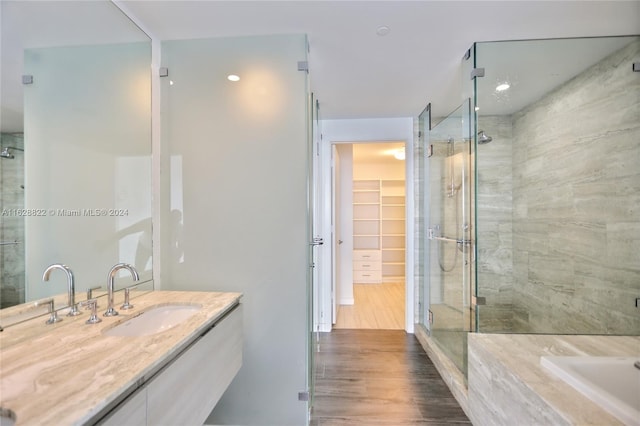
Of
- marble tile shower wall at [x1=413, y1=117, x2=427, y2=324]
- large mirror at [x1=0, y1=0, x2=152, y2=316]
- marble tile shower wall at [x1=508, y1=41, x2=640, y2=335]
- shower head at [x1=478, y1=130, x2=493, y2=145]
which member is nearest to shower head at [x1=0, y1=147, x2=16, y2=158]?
large mirror at [x1=0, y1=0, x2=152, y2=316]

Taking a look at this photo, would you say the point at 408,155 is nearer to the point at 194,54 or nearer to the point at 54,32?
the point at 194,54

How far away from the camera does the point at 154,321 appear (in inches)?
57.2

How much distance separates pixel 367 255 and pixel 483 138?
3.55 meters

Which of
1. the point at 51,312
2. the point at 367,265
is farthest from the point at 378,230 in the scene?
the point at 51,312

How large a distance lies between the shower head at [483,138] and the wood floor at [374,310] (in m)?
2.29

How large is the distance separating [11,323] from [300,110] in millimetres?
1669

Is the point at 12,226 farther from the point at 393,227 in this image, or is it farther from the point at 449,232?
the point at 393,227

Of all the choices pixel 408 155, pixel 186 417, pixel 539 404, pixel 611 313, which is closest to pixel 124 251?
pixel 186 417

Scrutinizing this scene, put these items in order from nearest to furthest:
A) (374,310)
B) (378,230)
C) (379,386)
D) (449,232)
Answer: (379,386) → (449,232) → (374,310) → (378,230)

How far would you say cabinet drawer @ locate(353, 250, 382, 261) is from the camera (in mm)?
5707

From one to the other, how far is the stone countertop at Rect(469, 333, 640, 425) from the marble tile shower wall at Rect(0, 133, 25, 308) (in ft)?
6.60

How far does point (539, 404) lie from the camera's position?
102 cm

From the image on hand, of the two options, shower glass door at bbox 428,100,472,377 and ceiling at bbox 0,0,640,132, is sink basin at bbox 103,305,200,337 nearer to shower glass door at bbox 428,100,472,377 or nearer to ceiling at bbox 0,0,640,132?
ceiling at bbox 0,0,640,132

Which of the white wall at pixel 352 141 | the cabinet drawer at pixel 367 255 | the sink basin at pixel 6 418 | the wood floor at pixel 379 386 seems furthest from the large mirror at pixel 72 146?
the cabinet drawer at pixel 367 255
